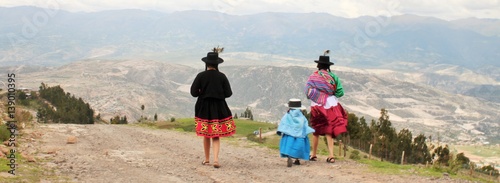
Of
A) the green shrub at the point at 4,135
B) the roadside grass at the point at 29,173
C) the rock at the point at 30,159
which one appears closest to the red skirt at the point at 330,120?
the roadside grass at the point at 29,173

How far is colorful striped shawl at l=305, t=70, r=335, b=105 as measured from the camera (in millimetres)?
13855

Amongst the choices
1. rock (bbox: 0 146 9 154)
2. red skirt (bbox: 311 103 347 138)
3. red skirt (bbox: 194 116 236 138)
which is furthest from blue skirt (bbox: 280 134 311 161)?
rock (bbox: 0 146 9 154)

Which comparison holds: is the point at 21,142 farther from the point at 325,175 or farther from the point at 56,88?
the point at 56,88

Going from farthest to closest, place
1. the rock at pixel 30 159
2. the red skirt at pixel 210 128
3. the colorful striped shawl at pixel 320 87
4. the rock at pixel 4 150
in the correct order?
the colorful striped shawl at pixel 320 87 < the red skirt at pixel 210 128 < the rock at pixel 4 150 < the rock at pixel 30 159

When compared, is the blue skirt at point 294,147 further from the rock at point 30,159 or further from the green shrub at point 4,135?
the green shrub at point 4,135

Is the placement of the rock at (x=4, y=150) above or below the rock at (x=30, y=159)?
above

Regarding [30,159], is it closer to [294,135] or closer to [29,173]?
[29,173]

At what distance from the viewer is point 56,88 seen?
331 feet

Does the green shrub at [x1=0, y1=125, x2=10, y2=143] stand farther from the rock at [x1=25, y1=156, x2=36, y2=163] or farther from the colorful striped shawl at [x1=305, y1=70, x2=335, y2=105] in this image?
the colorful striped shawl at [x1=305, y1=70, x2=335, y2=105]

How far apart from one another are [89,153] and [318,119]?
266 inches

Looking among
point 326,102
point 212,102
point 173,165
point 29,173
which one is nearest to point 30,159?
point 29,173

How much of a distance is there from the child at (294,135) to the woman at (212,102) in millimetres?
1619

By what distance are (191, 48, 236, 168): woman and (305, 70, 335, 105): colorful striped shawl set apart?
263 cm

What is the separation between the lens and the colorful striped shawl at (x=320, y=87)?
13.9 metres
